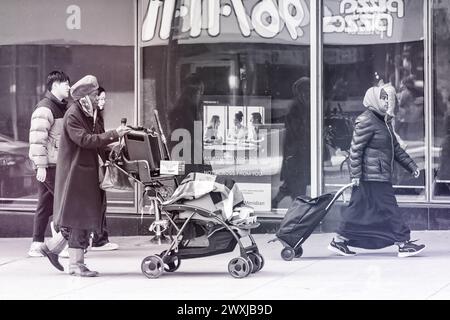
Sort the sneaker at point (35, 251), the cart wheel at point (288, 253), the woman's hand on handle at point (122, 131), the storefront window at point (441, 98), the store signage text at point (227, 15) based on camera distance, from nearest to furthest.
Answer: the woman's hand on handle at point (122, 131)
the cart wheel at point (288, 253)
the sneaker at point (35, 251)
the storefront window at point (441, 98)
the store signage text at point (227, 15)

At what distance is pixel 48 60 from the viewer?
13461 millimetres

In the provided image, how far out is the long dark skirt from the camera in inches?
441

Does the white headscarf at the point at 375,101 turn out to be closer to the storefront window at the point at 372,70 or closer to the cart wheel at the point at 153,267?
the storefront window at the point at 372,70

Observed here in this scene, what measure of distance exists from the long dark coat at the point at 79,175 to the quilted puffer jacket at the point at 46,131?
1.36 m

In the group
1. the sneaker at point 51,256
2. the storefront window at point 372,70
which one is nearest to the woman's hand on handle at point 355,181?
the storefront window at point 372,70

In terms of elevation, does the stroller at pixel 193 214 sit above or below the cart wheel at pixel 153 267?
above

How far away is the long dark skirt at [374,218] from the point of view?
11.2m

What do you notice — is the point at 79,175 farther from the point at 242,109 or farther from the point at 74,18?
the point at 74,18

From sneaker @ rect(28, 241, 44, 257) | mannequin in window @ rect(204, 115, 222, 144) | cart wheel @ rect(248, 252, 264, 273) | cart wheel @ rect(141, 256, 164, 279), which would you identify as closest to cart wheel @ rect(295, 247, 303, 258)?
cart wheel @ rect(248, 252, 264, 273)

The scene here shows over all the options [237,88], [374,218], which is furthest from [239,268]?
[237,88]

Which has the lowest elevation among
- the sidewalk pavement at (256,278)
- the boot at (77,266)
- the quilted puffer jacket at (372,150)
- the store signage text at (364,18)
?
the sidewalk pavement at (256,278)

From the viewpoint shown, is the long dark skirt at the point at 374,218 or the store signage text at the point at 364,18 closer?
the long dark skirt at the point at 374,218

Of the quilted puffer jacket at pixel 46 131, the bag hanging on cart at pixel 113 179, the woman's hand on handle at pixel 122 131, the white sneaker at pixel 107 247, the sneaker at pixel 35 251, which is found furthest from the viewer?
the white sneaker at pixel 107 247

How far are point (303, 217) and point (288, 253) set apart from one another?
1.48ft
